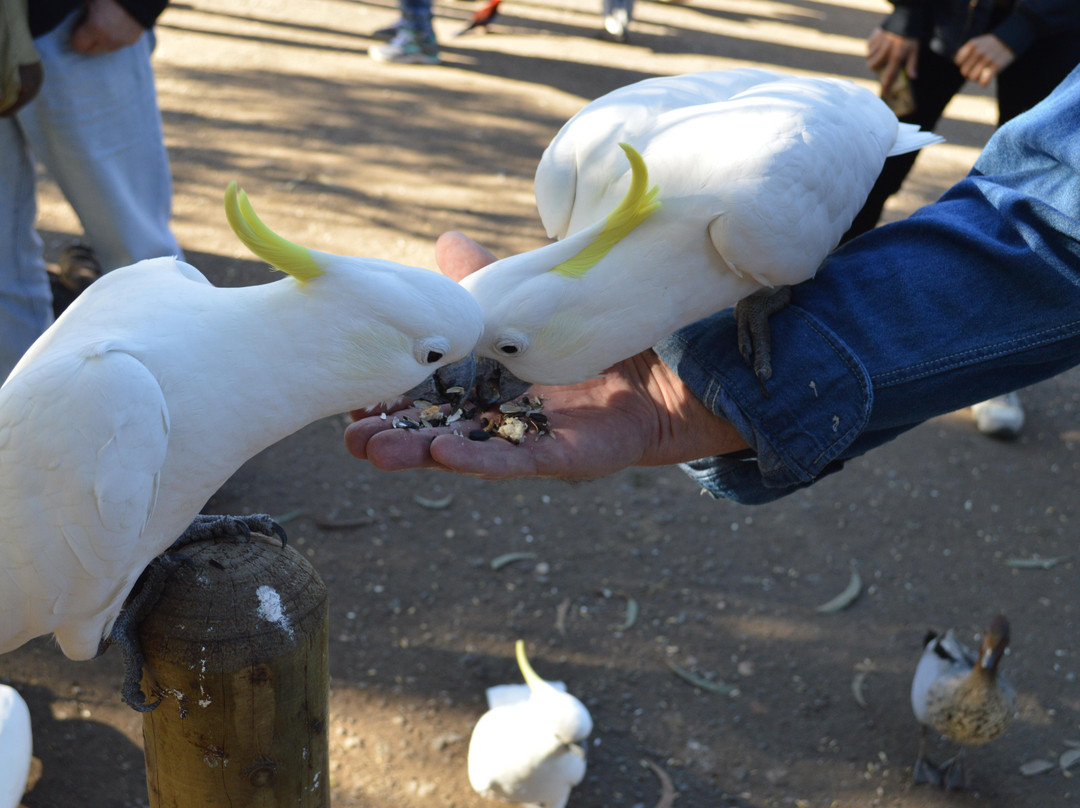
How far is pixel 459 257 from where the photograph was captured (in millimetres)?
1836

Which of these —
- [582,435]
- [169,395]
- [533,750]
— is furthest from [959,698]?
[169,395]

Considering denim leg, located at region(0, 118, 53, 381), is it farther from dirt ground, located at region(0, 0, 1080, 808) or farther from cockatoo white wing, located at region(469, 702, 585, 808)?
cockatoo white wing, located at region(469, 702, 585, 808)

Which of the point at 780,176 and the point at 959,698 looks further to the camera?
the point at 959,698

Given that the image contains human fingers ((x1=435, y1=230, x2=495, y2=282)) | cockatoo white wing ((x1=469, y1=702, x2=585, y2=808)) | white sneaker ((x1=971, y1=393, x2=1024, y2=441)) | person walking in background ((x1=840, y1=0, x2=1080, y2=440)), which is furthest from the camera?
white sneaker ((x1=971, y1=393, x2=1024, y2=441))

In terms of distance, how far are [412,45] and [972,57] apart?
4.27 m

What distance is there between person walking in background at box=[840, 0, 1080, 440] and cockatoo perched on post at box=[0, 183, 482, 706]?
186 cm

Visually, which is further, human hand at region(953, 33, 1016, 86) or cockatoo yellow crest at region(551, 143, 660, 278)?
human hand at region(953, 33, 1016, 86)

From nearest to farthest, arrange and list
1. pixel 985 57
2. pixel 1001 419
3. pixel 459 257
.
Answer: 1. pixel 459 257
2. pixel 985 57
3. pixel 1001 419

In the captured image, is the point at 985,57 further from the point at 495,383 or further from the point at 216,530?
the point at 216,530

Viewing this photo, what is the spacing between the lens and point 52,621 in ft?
4.12

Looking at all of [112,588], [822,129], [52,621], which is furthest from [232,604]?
[822,129]

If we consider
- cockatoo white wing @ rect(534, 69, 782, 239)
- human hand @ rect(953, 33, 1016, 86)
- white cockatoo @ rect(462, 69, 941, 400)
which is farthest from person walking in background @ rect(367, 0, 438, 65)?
white cockatoo @ rect(462, 69, 941, 400)

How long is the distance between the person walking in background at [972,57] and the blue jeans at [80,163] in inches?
80.0

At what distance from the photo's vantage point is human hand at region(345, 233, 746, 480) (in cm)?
140
